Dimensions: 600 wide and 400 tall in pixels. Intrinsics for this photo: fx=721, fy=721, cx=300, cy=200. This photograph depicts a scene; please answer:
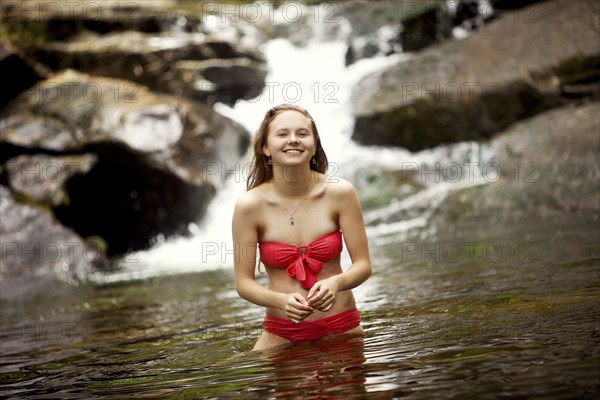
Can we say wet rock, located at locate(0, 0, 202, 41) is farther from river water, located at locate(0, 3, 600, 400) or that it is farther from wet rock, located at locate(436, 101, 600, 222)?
wet rock, located at locate(436, 101, 600, 222)

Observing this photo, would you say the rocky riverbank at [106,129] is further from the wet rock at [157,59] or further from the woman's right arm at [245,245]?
the woman's right arm at [245,245]

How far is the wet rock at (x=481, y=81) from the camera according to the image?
14008 millimetres

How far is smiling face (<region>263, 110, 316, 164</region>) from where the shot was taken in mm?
4105

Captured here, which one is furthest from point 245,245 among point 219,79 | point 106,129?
point 219,79

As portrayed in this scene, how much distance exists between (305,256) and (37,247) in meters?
10.2

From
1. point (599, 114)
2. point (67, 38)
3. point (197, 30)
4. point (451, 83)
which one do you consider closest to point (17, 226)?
point (67, 38)

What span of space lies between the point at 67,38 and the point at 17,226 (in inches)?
247

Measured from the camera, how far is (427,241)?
32.4 feet

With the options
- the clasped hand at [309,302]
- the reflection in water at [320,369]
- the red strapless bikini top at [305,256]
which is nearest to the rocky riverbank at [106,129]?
the red strapless bikini top at [305,256]

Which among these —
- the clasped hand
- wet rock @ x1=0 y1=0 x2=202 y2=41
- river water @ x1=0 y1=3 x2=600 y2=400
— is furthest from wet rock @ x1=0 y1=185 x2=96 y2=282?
the clasped hand

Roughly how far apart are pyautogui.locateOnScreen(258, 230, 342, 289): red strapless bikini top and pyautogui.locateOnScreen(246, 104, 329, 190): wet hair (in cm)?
48

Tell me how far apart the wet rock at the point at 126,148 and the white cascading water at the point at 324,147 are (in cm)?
50

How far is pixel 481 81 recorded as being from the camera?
1470 centimetres

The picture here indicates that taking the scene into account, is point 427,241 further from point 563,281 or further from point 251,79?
point 251,79
